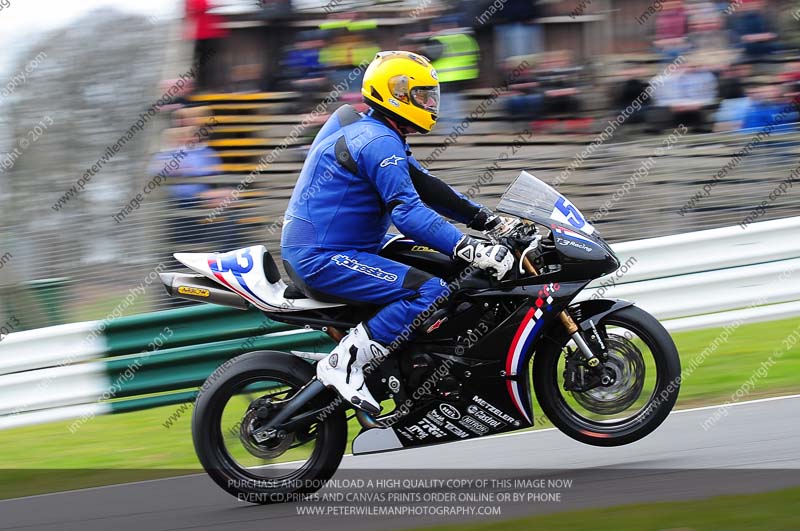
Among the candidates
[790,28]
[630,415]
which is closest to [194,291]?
[630,415]

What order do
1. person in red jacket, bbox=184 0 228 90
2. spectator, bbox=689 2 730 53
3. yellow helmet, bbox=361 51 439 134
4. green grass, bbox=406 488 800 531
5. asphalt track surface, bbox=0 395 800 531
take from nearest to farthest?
green grass, bbox=406 488 800 531, asphalt track surface, bbox=0 395 800 531, yellow helmet, bbox=361 51 439 134, spectator, bbox=689 2 730 53, person in red jacket, bbox=184 0 228 90

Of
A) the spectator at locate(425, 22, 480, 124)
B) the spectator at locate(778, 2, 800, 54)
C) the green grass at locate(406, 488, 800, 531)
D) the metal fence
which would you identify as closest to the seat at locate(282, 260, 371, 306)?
the green grass at locate(406, 488, 800, 531)

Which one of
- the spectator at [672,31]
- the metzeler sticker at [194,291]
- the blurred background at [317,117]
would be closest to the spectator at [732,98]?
the blurred background at [317,117]

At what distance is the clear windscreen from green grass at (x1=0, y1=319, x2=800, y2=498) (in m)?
1.72

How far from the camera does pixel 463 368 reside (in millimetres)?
5309

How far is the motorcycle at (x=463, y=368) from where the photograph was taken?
17.3 ft

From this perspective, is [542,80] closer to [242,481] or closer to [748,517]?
[242,481]

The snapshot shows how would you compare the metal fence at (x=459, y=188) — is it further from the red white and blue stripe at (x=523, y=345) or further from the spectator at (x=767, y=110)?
the red white and blue stripe at (x=523, y=345)

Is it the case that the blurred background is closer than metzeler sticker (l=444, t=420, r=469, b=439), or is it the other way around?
metzeler sticker (l=444, t=420, r=469, b=439)

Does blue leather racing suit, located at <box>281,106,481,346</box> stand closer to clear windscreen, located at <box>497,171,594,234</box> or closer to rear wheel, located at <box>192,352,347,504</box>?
clear windscreen, located at <box>497,171,594,234</box>

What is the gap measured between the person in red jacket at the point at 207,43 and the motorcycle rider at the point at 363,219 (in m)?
6.19

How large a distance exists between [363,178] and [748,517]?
2327mm

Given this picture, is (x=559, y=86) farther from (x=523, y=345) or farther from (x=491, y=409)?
(x=491, y=409)

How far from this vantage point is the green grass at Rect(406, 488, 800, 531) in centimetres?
411
